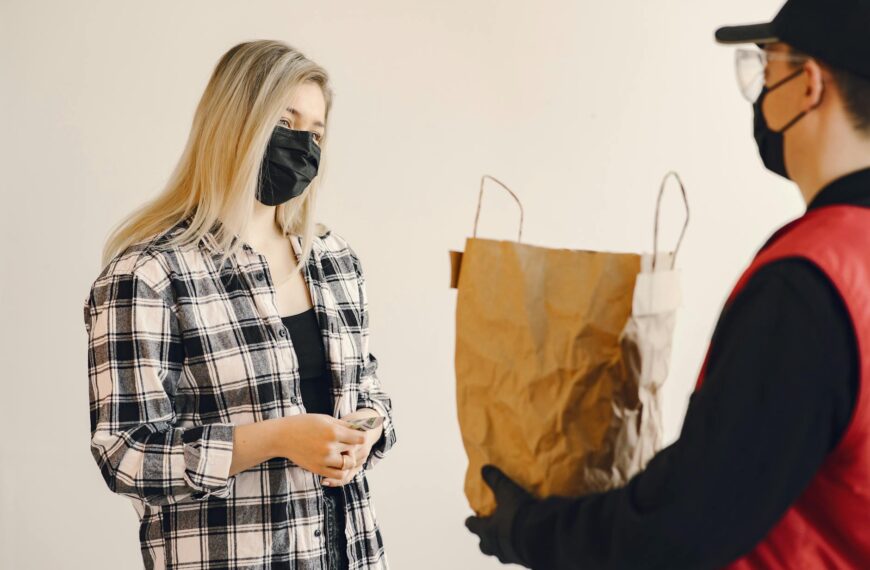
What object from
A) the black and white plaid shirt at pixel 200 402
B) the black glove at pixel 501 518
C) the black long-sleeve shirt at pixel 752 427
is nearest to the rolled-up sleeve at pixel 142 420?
the black and white plaid shirt at pixel 200 402

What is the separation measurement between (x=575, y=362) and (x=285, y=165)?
2.57 feet

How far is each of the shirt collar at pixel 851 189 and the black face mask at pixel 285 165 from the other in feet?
3.10

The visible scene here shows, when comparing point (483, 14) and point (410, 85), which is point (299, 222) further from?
point (483, 14)

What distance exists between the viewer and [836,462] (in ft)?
2.57

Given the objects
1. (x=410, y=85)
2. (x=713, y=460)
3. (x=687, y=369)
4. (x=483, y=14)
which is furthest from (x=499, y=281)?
(x=687, y=369)

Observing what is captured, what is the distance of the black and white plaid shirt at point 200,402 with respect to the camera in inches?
51.6

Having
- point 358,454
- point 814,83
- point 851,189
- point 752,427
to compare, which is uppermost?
point 814,83

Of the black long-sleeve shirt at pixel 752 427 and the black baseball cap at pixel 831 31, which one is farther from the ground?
the black baseball cap at pixel 831 31

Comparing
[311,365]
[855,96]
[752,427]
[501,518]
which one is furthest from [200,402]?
[855,96]

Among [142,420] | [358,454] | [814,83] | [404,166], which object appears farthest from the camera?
[404,166]

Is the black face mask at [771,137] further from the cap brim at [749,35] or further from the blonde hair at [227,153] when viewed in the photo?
the blonde hair at [227,153]

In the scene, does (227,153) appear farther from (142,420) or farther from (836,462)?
(836,462)

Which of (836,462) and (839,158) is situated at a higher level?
(839,158)

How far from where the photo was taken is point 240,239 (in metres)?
1.51
